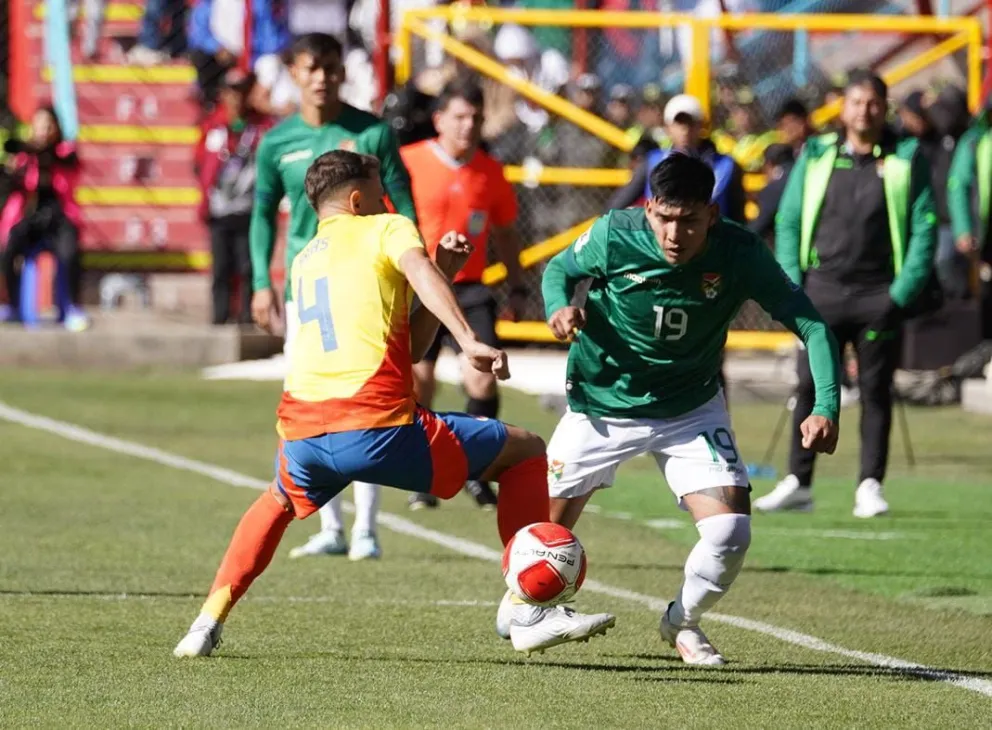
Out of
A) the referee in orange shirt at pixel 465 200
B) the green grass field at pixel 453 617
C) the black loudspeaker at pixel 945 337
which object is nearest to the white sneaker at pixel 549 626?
the green grass field at pixel 453 617

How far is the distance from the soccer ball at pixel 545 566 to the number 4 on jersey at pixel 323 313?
84 centimetres

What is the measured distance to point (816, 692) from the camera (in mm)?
7004

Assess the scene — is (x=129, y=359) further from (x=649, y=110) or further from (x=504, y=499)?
(x=504, y=499)

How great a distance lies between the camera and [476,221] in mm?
12031

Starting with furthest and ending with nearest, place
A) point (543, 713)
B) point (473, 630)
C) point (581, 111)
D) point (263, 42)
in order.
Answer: point (263, 42) → point (581, 111) → point (473, 630) → point (543, 713)

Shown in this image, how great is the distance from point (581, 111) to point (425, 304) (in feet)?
41.2

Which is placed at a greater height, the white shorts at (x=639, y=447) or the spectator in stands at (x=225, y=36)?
the spectator in stands at (x=225, y=36)

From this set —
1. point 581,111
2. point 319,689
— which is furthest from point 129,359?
point 319,689

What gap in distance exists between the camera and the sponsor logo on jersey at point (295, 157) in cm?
1035

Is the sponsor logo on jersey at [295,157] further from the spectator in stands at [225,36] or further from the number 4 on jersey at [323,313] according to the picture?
the spectator in stands at [225,36]

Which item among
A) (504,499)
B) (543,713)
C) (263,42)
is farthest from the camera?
(263,42)

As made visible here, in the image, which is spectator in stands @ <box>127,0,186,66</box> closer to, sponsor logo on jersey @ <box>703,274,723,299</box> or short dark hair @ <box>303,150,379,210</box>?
short dark hair @ <box>303,150,379,210</box>

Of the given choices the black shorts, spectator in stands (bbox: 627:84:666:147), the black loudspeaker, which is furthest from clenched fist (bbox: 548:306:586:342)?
spectator in stands (bbox: 627:84:666:147)

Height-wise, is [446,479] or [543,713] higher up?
[446,479]
